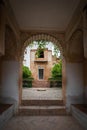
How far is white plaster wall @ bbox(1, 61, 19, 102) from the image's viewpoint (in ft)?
23.8

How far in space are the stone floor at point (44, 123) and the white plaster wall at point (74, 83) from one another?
96 centimetres

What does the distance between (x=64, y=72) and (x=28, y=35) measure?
2.07 metres

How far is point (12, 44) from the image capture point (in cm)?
727

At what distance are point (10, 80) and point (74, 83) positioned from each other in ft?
8.09

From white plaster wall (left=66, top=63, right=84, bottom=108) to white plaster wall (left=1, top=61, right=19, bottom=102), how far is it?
197 cm

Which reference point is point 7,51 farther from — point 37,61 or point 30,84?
point 37,61

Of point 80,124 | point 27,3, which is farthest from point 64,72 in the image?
point 27,3

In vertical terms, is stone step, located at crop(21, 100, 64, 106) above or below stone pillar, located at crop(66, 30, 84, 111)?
below

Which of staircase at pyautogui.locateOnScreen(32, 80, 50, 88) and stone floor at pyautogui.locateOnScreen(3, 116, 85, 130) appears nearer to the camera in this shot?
stone floor at pyautogui.locateOnScreen(3, 116, 85, 130)

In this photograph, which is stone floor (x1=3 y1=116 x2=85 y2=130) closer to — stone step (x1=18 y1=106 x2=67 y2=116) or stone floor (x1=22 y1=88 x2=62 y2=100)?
stone step (x1=18 y1=106 x2=67 y2=116)

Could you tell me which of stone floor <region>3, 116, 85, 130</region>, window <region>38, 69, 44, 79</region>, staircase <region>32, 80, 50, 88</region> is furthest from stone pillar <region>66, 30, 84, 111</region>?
window <region>38, 69, 44, 79</region>

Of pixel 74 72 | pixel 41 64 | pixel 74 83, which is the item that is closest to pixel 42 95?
pixel 74 83

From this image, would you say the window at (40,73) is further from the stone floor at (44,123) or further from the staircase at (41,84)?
the stone floor at (44,123)

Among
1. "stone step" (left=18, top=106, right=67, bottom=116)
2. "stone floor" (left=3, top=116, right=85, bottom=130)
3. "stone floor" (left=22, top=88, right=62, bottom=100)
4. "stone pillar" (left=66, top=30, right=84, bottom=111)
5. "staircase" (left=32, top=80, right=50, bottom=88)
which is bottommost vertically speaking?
"stone floor" (left=3, top=116, right=85, bottom=130)
